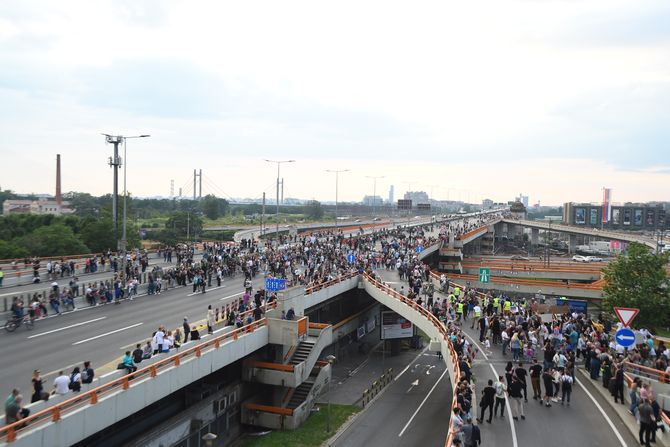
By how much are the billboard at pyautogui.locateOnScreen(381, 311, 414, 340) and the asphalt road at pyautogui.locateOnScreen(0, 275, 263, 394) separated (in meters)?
13.3

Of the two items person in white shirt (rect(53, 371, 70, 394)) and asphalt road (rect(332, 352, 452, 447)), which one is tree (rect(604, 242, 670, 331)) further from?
person in white shirt (rect(53, 371, 70, 394))

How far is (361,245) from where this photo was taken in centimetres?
6184

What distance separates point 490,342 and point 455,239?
187ft

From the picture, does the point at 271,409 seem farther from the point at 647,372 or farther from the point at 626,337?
the point at 626,337

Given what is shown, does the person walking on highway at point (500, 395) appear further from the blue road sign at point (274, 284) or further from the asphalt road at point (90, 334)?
the blue road sign at point (274, 284)

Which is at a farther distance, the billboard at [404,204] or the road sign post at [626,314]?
the billboard at [404,204]

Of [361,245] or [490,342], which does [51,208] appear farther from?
[490,342]

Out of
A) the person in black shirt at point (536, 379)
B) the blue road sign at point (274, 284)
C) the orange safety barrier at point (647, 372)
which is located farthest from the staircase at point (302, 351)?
the orange safety barrier at point (647, 372)

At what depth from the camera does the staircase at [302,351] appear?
1212 inches

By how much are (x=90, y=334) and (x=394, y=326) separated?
967 inches

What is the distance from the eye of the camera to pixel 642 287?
40.7 metres

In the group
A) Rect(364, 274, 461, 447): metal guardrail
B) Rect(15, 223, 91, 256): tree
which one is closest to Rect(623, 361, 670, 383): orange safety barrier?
Rect(364, 274, 461, 447): metal guardrail

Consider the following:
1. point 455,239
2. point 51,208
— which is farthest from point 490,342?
point 51,208

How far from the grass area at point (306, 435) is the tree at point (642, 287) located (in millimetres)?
24134
